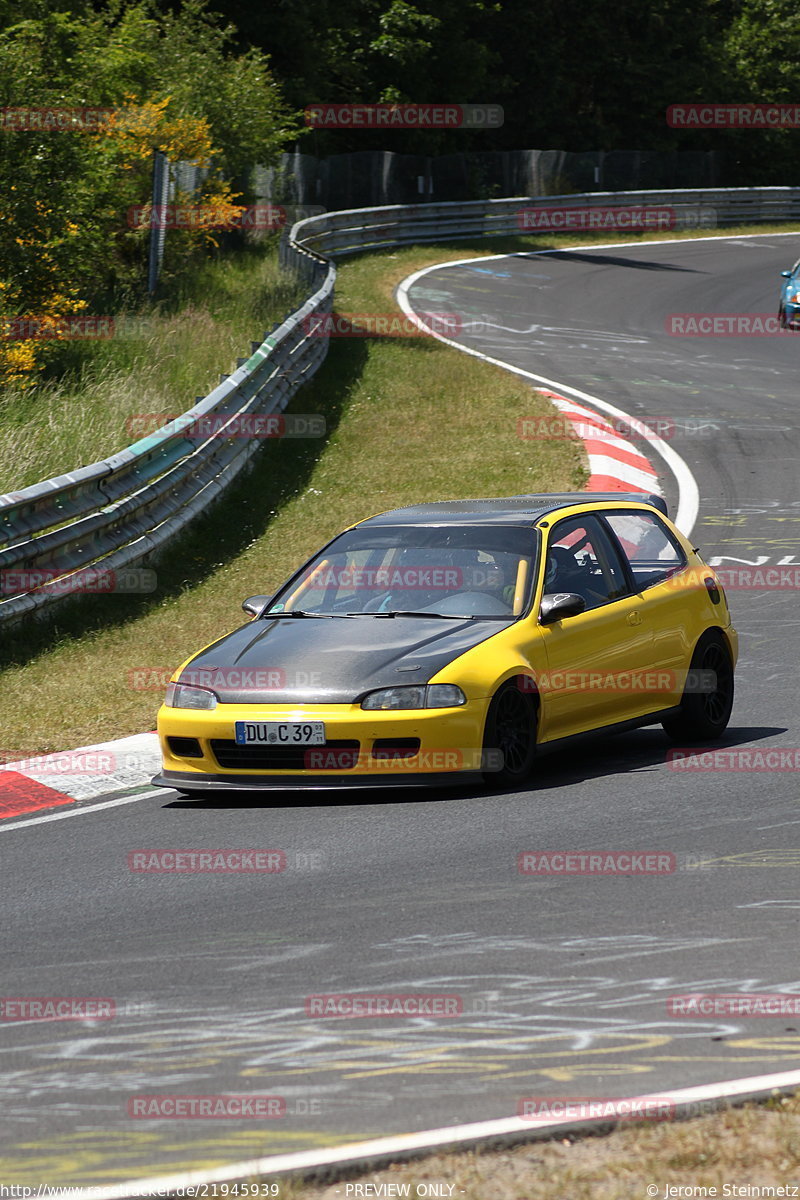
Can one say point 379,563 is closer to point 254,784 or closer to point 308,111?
point 254,784

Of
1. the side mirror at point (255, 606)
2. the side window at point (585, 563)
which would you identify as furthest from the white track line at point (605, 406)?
the side mirror at point (255, 606)

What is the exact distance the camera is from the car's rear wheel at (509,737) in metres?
8.38

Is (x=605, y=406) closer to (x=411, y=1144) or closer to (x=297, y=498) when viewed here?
(x=297, y=498)

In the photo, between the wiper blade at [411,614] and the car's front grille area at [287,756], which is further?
the wiper blade at [411,614]

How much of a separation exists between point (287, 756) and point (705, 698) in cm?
277

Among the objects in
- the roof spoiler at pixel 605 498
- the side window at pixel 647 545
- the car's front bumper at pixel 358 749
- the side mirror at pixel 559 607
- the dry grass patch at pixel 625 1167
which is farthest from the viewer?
the roof spoiler at pixel 605 498

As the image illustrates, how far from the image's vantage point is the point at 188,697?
8.73m

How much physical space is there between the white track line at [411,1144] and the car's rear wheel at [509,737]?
3.94 m

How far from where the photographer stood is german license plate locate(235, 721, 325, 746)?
27.1ft

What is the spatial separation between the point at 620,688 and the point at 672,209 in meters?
41.4

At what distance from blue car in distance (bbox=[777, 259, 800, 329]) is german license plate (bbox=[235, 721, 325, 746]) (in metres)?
22.8

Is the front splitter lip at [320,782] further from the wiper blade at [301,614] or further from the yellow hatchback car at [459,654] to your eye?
the wiper blade at [301,614]

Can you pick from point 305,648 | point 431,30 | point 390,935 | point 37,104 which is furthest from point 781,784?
point 431,30

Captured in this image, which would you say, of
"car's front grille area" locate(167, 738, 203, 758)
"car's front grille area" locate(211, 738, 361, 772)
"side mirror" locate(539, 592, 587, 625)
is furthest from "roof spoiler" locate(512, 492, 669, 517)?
"car's front grille area" locate(167, 738, 203, 758)
